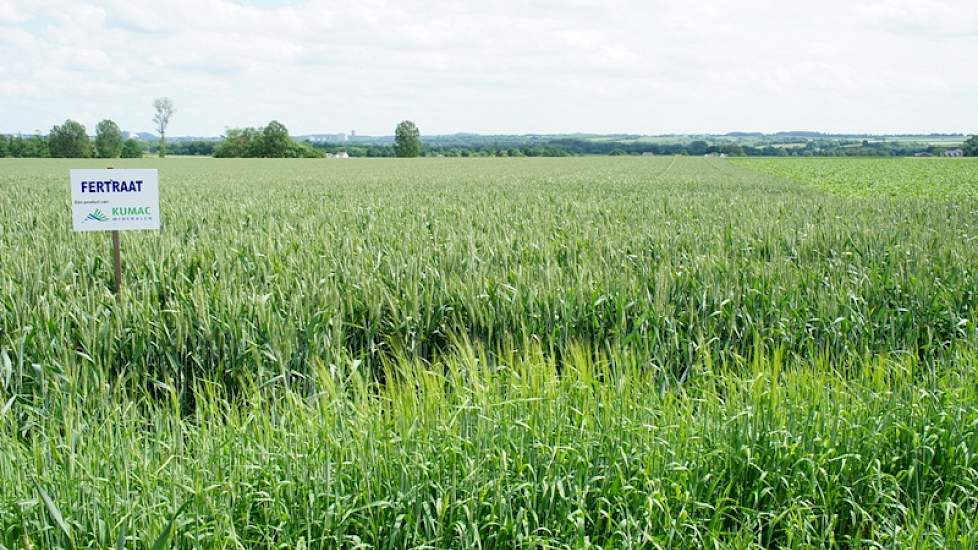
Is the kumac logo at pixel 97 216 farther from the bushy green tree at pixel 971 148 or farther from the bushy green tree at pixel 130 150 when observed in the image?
the bushy green tree at pixel 971 148

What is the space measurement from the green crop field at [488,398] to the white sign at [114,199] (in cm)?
60

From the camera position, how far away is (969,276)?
7.18 m

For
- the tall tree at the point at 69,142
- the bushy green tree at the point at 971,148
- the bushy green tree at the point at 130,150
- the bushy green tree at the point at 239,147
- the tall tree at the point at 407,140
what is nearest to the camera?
the tall tree at the point at 69,142

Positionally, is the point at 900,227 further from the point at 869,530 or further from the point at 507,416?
the point at 507,416

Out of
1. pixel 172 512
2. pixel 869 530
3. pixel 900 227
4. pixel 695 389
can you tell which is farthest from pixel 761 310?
pixel 900 227

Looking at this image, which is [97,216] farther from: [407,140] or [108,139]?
[407,140]

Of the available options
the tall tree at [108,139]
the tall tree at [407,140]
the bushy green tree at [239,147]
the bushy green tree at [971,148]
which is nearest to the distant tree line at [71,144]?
the tall tree at [108,139]

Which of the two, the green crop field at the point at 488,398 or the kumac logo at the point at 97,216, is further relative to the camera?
the kumac logo at the point at 97,216

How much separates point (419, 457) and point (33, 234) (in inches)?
367

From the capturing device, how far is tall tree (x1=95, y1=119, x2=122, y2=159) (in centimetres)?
9281

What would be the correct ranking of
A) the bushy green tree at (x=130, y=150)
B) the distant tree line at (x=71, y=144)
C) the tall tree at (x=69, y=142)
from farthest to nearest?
the bushy green tree at (x=130, y=150) < the tall tree at (x=69, y=142) < the distant tree line at (x=71, y=144)

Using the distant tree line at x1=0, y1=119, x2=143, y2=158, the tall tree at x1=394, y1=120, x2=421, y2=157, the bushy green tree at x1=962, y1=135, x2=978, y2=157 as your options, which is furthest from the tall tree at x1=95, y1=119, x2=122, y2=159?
the bushy green tree at x1=962, y1=135, x2=978, y2=157

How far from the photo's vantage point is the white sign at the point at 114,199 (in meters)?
6.50

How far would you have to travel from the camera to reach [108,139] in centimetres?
9675
